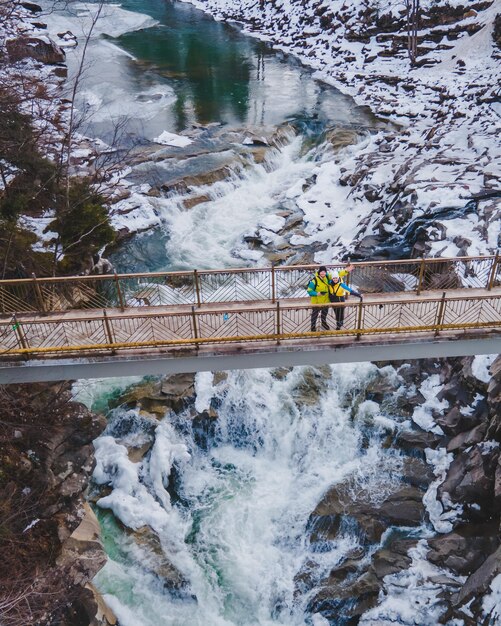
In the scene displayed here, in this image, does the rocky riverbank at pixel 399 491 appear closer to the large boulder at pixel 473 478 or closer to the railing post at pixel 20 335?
the large boulder at pixel 473 478

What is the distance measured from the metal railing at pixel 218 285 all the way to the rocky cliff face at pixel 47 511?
3.01m

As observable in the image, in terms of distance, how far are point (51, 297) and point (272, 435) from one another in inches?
325

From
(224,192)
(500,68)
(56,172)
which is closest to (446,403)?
(56,172)

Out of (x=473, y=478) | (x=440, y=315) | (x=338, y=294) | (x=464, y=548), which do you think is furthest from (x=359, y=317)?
(x=464, y=548)

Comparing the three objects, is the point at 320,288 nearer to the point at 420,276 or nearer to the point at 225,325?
the point at 225,325

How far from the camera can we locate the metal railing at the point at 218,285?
45.8ft

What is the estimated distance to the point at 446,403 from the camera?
17625 mm

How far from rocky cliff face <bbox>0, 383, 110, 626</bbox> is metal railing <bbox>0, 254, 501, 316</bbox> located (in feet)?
9.88

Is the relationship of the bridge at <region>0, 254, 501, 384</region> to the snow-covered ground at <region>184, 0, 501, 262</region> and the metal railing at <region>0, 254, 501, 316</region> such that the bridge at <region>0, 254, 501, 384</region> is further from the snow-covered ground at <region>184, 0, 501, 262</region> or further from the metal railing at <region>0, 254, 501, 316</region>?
the snow-covered ground at <region>184, 0, 501, 262</region>

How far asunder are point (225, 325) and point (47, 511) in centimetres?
705

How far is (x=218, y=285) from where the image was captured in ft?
64.4

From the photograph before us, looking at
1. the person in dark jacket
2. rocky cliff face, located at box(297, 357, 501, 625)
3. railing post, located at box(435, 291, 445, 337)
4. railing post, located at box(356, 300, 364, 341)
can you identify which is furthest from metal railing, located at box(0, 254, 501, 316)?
rocky cliff face, located at box(297, 357, 501, 625)

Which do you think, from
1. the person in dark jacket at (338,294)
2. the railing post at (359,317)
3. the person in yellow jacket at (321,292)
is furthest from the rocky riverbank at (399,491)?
the person in yellow jacket at (321,292)

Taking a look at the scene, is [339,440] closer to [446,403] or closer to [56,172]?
[446,403]
